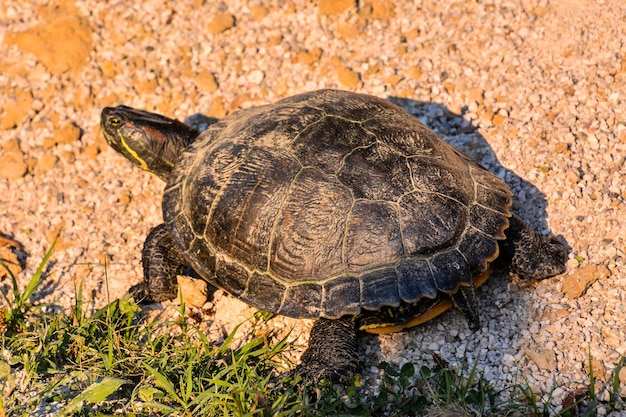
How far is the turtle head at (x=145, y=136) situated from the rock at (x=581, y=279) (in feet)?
10.3

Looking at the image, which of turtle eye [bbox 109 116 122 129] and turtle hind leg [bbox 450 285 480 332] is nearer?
turtle hind leg [bbox 450 285 480 332]

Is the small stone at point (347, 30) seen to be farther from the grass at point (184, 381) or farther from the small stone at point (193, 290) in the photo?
the grass at point (184, 381)

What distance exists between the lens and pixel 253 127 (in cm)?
467

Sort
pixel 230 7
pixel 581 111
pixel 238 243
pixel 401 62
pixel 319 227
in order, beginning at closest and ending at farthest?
pixel 319 227 → pixel 238 243 → pixel 581 111 → pixel 401 62 → pixel 230 7

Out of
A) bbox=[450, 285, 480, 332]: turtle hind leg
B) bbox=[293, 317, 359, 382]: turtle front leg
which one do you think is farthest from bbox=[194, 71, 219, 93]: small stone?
bbox=[450, 285, 480, 332]: turtle hind leg

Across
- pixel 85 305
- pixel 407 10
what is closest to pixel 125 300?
pixel 85 305

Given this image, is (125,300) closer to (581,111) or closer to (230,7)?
(230,7)

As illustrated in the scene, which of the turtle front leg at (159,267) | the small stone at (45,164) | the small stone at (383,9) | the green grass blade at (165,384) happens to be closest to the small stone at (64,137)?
the small stone at (45,164)

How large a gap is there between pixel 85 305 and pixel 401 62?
349 centimetres

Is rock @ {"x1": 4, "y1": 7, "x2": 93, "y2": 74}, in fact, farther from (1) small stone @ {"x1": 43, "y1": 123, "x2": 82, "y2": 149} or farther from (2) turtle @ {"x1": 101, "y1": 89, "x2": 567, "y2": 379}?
(2) turtle @ {"x1": 101, "y1": 89, "x2": 567, "y2": 379}

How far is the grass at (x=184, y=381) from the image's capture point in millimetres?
3779

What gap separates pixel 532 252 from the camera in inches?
169

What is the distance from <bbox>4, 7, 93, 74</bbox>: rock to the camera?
6.38 m

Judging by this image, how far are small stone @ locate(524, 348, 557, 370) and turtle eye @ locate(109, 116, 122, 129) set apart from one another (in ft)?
11.7
